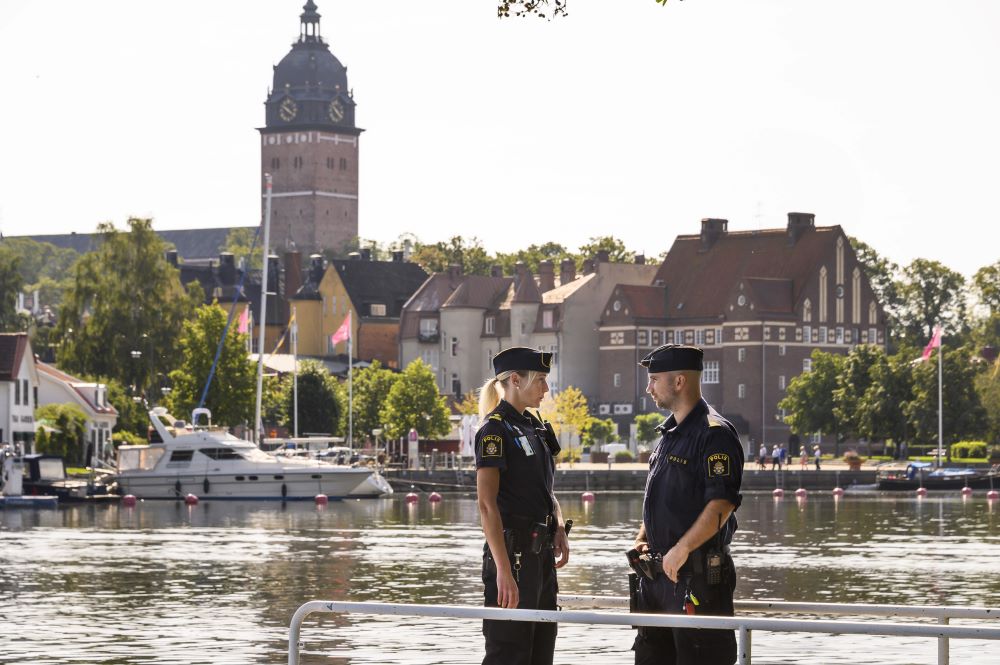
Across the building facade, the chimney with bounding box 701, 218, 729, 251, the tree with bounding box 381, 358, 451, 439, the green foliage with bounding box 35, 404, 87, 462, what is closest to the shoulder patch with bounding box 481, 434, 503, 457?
the green foliage with bounding box 35, 404, 87, 462

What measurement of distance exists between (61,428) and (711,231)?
8468cm

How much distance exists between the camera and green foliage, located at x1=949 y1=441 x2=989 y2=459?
130125 mm

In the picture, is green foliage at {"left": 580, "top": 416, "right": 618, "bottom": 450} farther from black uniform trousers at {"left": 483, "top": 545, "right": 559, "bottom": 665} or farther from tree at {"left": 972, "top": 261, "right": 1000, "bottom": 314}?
black uniform trousers at {"left": 483, "top": 545, "right": 559, "bottom": 665}

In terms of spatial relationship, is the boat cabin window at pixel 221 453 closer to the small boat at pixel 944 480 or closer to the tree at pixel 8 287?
the small boat at pixel 944 480

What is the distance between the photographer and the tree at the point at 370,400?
137375 millimetres

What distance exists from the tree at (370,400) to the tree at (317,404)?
1278 mm

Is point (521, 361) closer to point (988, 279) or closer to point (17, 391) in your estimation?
point (17, 391)

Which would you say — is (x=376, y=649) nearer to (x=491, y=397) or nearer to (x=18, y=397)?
(x=491, y=397)

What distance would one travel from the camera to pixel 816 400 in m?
142

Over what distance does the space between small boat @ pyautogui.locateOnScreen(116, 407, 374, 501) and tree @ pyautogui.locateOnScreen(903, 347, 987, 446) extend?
163 feet

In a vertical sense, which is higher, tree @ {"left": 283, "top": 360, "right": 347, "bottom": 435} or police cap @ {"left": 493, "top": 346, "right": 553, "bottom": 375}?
tree @ {"left": 283, "top": 360, "right": 347, "bottom": 435}

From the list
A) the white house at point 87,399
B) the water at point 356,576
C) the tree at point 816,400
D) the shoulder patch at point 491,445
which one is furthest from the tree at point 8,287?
the shoulder patch at point 491,445

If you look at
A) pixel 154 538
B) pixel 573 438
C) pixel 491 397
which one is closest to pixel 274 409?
pixel 573 438

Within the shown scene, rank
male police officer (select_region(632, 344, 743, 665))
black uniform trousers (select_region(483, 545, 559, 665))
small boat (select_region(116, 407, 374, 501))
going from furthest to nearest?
small boat (select_region(116, 407, 374, 501)) → black uniform trousers (select_region(483, 545, 559, 665)) → male police officer (select_region(632, 344, 743, 665))
